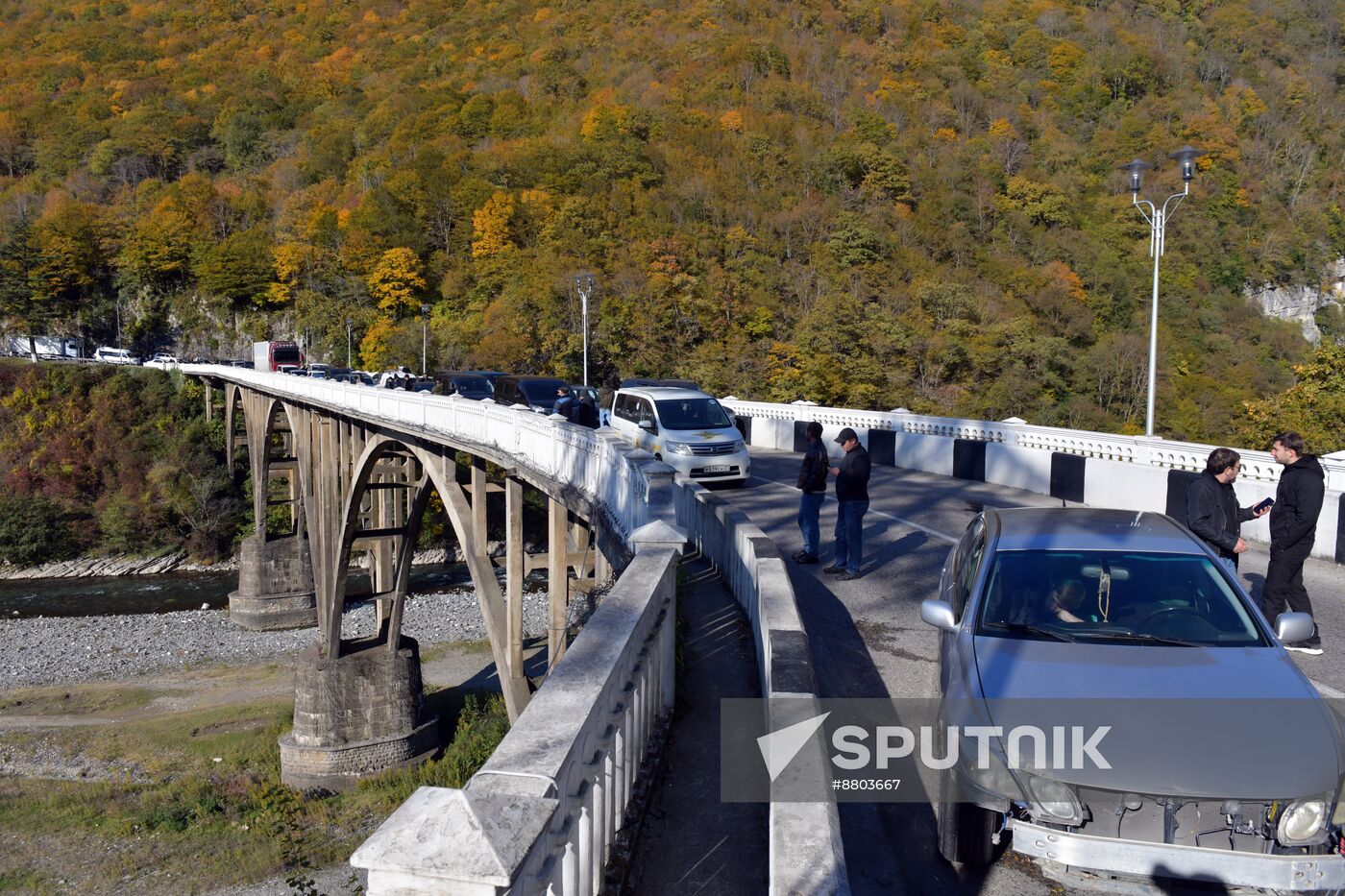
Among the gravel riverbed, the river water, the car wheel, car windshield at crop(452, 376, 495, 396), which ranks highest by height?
car windshield at crop(452, 376, 495, 396)

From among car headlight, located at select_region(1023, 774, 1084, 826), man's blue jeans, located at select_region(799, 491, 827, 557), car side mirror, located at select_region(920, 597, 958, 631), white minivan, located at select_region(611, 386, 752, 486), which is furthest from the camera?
white minivan, located at select_region(611, 386, 752, 486)

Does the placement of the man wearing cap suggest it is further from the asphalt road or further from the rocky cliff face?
the rocky cliff face

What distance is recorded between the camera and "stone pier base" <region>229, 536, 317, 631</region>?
1380 inches

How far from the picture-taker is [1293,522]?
677cm

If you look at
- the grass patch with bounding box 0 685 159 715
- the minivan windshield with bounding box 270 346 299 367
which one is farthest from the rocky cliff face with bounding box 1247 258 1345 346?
the grass patch with bounding box 0 685 159 715

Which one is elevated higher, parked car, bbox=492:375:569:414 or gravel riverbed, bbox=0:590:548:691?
parked car, bbox=492:375:569:414

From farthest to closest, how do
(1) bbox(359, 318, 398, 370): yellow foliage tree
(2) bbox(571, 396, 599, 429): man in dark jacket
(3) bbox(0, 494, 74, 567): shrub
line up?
1. (1) bbox(359, 318, 398, 370): yellow foliage tree
2. (3) bbox(0, 494, 74, 567): shrub
3. (2) bbox(571, 396, 599, 429): man in dark jacket

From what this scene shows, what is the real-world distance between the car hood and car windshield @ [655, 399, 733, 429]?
38.3 ft

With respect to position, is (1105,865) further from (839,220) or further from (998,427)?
(839,220)

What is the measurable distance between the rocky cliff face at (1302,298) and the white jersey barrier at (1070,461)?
2411 inches

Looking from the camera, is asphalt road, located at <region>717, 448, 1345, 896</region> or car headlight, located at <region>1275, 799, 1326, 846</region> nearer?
car headlight, located at <region>1275, 799, 1326, 846</region>

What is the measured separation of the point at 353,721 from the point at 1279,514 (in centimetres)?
1872

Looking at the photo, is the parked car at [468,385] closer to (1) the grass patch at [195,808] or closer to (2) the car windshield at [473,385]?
(2) the car windshield at [473,385]

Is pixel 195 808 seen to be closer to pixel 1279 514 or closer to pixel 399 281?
pixel 1279 514
